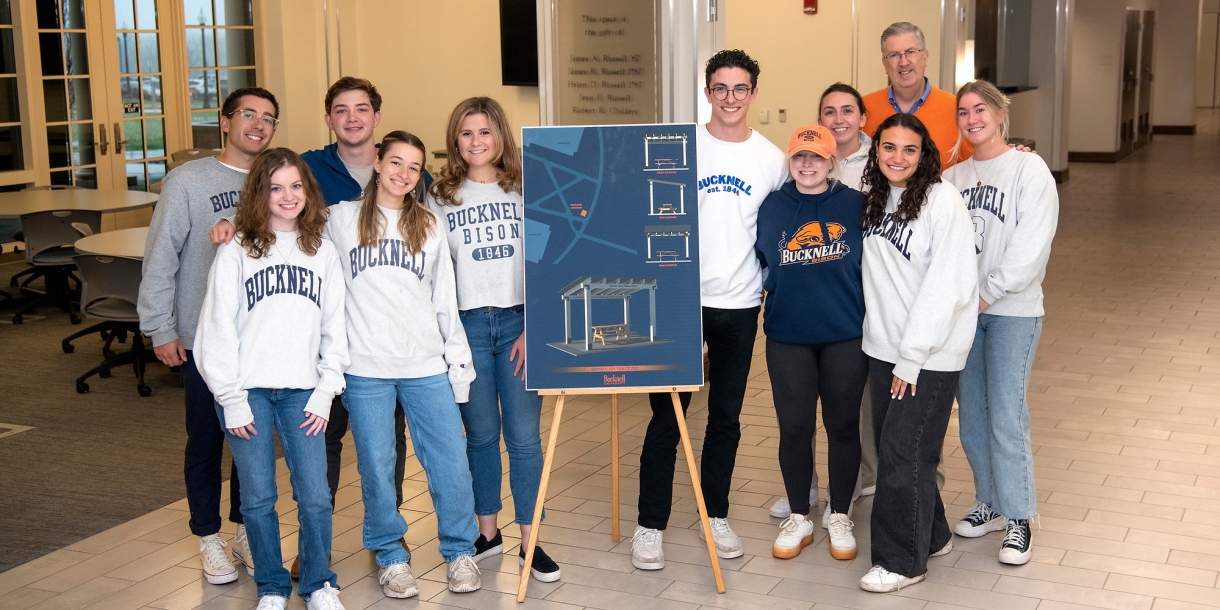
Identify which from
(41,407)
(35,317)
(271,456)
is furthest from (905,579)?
(35,317)

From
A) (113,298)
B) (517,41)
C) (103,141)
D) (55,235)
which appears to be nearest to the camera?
(113,298)

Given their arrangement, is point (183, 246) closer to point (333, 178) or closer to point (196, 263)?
point (196, 263)

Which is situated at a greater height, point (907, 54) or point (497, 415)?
point (907, 54)

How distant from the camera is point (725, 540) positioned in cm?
403

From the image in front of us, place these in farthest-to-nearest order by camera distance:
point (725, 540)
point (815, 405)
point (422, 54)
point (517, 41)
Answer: point (422, 54)
point (517, 41)
point (725, 540)
point (815, 405)

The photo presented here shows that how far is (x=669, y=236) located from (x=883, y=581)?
1.32 m

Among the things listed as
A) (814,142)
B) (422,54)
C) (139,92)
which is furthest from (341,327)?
(139,92)

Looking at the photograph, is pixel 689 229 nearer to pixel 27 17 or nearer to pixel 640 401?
pixel 640 401

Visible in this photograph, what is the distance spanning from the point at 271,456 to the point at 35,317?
5954 mm

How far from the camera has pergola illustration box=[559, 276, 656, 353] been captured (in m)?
3.69

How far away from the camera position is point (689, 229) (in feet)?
12.2

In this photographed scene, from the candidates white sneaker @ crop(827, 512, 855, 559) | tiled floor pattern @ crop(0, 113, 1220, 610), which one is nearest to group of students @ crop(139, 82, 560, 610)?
tiled floor pattern @ crop(0, 113, 1220, 610)

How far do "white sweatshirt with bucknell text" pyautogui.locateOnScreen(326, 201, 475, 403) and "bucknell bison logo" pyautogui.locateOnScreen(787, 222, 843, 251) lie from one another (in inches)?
44.4

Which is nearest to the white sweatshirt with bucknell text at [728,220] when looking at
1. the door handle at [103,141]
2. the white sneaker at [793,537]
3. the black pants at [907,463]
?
the black pants at [907,463]
